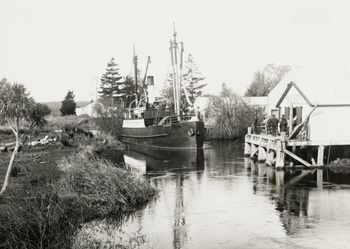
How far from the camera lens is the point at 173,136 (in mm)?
46312

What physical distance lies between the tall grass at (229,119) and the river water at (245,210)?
25380mm

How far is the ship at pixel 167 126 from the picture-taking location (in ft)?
148

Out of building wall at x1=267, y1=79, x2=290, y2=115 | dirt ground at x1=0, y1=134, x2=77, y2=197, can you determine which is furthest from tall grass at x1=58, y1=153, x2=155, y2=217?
building wall at x1=267, y1=79, x2=290, y2=115

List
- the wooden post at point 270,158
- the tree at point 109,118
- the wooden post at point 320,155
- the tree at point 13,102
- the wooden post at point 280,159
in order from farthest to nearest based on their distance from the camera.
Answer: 1. the tree at point 109,118
2. the wooden post at point 270,158
3. the wooden post at point 280,159
4. the wooden post at point 320,155
5. the tree at point 13,102

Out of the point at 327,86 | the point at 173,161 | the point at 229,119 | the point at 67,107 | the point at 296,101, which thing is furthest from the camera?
the point at 67,107

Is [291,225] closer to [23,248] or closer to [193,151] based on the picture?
[23,248]

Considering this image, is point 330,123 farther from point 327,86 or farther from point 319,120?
point 327,86

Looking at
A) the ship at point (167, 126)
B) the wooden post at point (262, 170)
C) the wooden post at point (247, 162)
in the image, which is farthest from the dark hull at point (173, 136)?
the wooden post at point (262, 170)

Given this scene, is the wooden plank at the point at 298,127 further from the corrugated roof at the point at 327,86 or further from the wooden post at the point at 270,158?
the wooden post at the point at 270,158

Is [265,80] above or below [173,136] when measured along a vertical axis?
above

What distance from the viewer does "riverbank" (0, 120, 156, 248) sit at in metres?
11.9

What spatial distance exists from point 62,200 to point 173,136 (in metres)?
30.6

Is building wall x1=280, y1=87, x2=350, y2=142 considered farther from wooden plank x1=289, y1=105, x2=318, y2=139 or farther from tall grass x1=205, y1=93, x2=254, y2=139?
tall grass x1=205, y1=93, x2=254, y2=139

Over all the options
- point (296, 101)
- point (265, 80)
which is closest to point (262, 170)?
point (296, 101)
